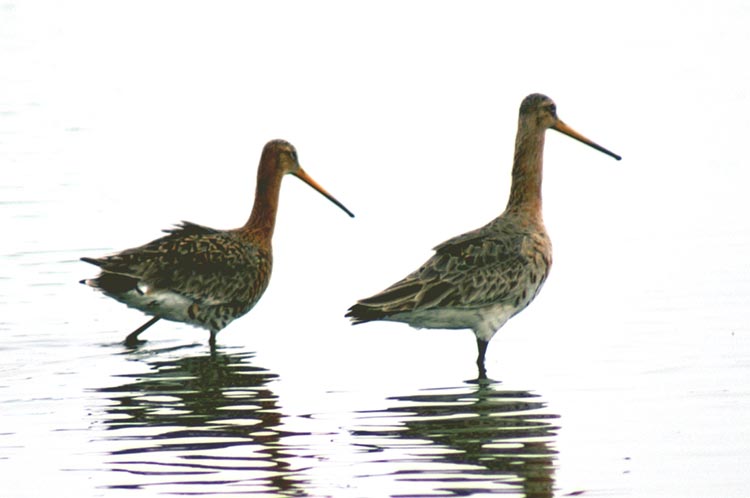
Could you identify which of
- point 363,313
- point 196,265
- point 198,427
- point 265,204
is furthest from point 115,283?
point 198,427

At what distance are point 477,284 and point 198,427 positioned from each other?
240 cm

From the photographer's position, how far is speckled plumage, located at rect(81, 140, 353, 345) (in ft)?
40.3

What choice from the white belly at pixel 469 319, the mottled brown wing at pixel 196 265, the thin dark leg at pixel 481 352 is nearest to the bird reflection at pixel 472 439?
the thin dark leg at pixel 481 352

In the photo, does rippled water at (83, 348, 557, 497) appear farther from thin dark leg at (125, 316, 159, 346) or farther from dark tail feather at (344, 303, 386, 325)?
thin dark leg at (125, 316, 159, 346)

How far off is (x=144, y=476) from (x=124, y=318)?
16.8 ft

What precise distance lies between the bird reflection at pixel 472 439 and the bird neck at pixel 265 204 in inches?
113

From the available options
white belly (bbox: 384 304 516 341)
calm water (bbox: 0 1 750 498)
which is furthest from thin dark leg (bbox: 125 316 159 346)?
white belly (bbox: 384 304 516 341)

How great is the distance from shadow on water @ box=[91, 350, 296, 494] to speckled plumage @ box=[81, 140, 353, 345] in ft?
1.14

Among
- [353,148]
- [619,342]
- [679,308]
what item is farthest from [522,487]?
[353,148]

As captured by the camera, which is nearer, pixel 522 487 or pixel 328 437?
pixel 522 487

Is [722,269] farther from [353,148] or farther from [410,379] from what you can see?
[353,148]

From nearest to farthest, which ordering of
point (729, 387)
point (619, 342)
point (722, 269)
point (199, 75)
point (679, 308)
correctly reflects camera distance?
point (729, 387) < point (619, 342) < point (679, 308) < point (722, 269) < point (199, 75)

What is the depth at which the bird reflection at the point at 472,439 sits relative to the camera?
8.65m

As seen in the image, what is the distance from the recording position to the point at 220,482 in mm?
8656
